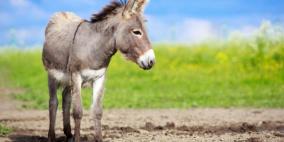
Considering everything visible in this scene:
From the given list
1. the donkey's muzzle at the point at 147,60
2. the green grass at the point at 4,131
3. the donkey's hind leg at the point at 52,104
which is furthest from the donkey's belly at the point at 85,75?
the green grass at the point at 4,131

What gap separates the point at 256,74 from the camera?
75.7ft

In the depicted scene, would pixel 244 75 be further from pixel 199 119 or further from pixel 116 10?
pixel 116 10

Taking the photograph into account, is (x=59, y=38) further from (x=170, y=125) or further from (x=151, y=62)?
(x=170, y=125)

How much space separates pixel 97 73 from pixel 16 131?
3101mm

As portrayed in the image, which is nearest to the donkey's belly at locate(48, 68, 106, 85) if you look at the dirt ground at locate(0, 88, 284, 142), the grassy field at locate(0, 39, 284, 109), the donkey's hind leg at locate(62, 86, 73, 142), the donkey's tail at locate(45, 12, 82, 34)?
the donkey's hind leg at locate(62, 86, 73, 142)

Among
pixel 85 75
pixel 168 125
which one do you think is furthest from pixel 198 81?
pixel 85 75

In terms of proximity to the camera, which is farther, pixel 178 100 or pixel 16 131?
pixel 178 100

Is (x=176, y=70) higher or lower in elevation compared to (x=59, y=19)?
higher

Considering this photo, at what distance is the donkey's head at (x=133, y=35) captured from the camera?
350 inches

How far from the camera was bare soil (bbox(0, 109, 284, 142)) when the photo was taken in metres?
10.1

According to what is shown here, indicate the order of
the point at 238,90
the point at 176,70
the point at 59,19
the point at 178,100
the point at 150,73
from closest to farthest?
the point at 59,19, the point at 178,100, the point at 238,90, the point at 150,73, the point at 176,70

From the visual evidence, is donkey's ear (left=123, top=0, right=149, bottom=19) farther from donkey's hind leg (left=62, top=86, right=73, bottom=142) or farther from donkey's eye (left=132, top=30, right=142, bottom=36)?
donkey's hind leg (left=62, top=86, right=73, bottom=142)

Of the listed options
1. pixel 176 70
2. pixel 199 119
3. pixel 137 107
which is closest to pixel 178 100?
pixel 137 107

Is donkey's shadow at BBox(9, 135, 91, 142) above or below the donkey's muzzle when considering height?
below
